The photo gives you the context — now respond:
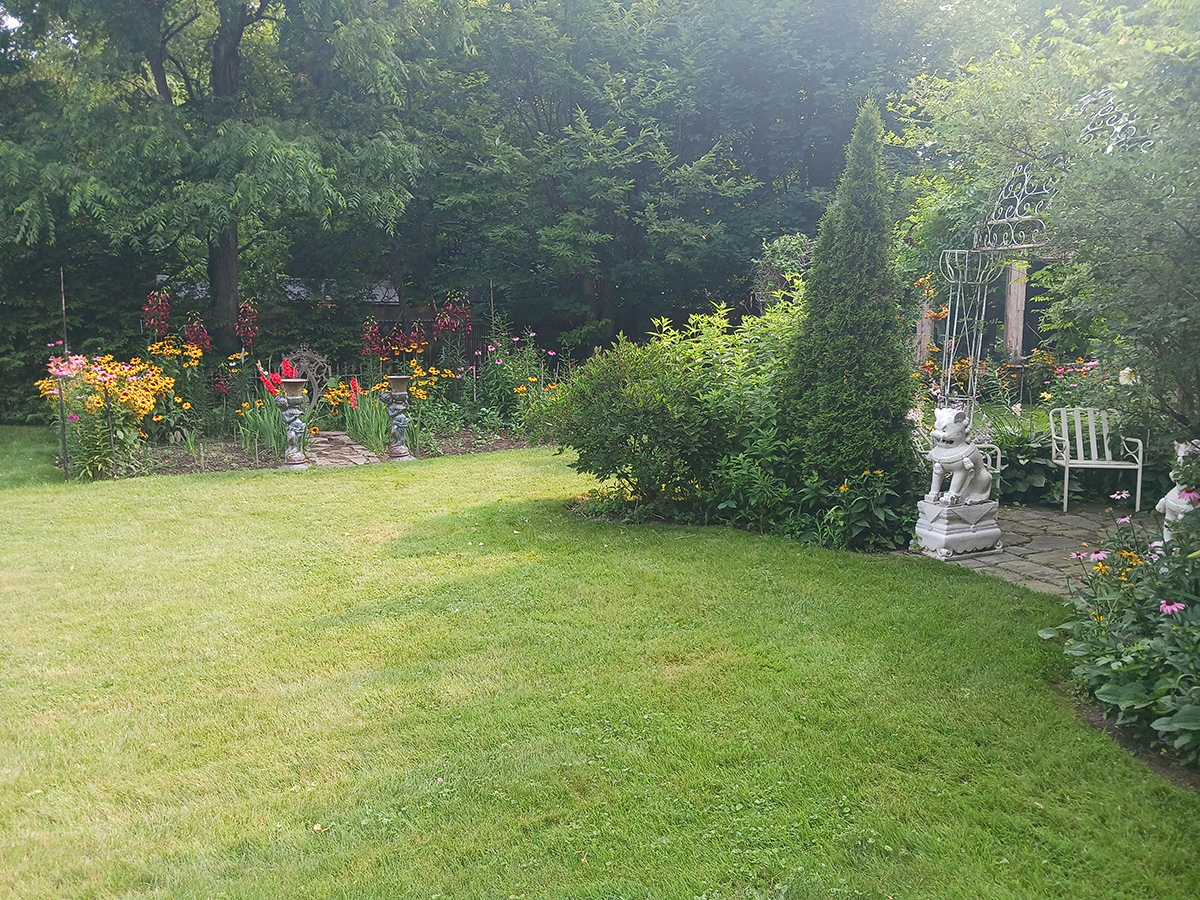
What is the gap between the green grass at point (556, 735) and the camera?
2.21 metres

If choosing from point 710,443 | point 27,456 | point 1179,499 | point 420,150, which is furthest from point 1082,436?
point 27,456

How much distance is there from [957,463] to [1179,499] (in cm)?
149

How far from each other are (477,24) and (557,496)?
885 centimetres

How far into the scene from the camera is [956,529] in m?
4.90

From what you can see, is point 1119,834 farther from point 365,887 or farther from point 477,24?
point 477,24

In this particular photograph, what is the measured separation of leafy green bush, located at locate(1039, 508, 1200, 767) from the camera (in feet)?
8.54

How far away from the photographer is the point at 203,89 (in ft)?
37.8

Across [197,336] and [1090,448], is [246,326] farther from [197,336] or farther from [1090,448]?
[1090,448]

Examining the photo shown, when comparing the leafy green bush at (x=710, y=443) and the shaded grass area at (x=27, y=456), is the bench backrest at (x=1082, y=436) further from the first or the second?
the shaded grass area at (x=27, y=456)

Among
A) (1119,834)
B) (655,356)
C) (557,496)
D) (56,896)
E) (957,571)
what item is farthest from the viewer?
(557,496)

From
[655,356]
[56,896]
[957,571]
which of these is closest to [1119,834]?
[957,571]

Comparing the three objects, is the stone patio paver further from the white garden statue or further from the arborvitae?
the arborvitae

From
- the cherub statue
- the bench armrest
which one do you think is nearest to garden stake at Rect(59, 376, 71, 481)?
the cherub statue

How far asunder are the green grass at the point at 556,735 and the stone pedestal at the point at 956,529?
23 cm
